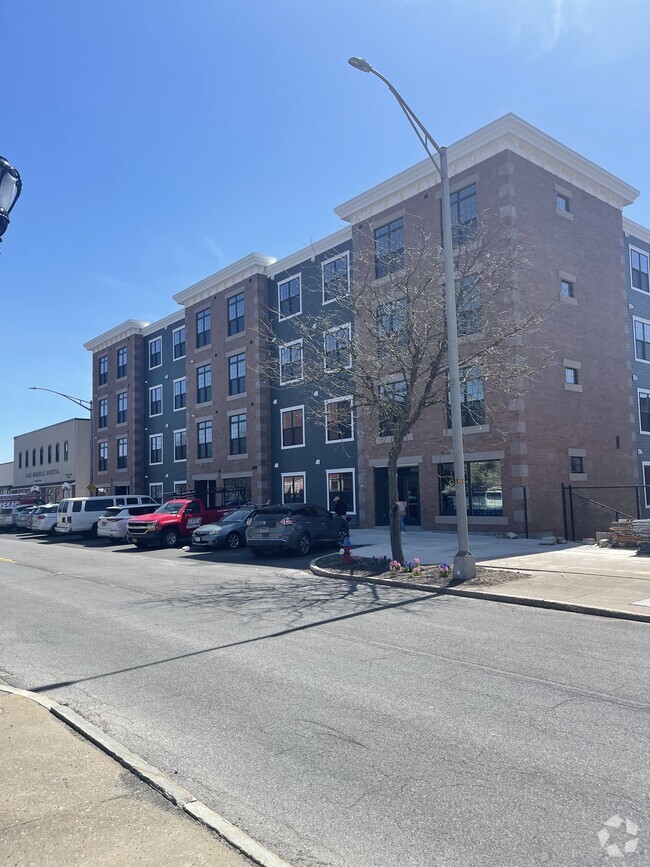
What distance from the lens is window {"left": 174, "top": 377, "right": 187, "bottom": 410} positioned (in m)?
44.2

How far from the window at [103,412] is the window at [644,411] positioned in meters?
37.7

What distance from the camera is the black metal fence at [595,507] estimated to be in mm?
24297

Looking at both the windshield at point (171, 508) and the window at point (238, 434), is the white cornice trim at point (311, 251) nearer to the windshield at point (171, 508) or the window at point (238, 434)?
the window at point (238, 434)

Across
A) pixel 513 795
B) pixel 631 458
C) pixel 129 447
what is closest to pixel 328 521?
pixel 631 458

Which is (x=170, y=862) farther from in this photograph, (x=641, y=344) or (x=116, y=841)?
(x=641, y=344)

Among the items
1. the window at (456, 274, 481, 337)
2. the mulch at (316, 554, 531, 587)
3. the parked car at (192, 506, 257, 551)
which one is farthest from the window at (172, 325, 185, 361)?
the mulch at (316, 554, 531, 587)

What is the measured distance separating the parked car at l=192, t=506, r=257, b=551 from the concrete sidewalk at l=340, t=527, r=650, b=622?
4000 mm

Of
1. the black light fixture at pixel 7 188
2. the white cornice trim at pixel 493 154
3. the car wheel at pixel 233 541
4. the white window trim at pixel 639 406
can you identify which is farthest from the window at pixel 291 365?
the white window trim at pixel 639 406

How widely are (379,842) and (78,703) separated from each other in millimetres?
3767

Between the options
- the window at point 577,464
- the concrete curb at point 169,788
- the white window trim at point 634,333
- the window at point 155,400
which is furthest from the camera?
the window at point 155,400

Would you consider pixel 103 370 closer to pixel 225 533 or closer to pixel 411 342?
pixel 225 533

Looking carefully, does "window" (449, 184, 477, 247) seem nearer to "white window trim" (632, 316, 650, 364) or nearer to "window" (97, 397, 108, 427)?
"white window trim" (632, 316, 650, 364)

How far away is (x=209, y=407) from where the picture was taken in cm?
4056

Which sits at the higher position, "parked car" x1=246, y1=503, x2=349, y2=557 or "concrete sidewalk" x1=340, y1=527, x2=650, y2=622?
"parked car" x1=246, y1=503, x2=349, y2=557
